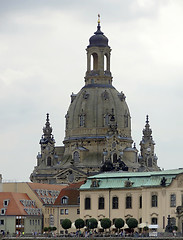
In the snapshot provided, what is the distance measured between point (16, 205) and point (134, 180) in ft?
77.1

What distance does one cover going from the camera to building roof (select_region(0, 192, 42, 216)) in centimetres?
15562

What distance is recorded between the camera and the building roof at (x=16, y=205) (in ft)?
511

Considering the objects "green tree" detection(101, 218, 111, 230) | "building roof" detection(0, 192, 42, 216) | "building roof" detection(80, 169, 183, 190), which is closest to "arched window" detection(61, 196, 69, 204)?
"building roof" detection(0, 192, 42, 216)

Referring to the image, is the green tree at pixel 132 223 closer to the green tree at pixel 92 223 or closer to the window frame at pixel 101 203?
the green tree at pixel 92 223

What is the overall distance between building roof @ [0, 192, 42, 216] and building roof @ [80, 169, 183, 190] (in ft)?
47.5

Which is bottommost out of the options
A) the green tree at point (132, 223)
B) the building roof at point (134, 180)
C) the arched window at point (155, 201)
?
the green tree at point (132, 223)

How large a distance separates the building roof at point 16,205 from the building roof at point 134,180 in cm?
1449

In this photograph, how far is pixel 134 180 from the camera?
468ft

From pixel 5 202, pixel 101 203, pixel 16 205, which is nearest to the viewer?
pixel 101 203

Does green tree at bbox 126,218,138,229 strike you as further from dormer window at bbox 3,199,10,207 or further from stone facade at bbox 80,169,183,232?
dormer window at bbox 3,199,10,207

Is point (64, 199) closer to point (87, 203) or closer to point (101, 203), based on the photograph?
point (87, 203)

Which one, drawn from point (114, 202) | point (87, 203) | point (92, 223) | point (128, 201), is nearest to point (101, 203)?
point (114, 202)

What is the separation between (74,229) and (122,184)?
441 inches

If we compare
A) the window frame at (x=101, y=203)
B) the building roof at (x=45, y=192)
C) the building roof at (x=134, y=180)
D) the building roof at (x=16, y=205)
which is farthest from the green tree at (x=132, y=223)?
the building roof at (x=45, y=192)
